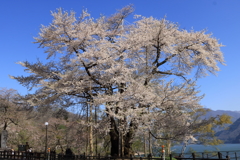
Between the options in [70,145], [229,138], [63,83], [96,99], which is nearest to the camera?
[96,99]

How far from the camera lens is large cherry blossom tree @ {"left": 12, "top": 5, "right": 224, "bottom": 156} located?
39.5 ft

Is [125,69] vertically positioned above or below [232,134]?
above

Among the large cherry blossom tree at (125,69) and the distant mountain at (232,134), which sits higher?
the large cherry blossom tree at (125,69)

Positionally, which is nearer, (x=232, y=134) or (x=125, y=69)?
(x=125, y=69)

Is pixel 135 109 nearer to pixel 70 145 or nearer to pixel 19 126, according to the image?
pixel 70 145

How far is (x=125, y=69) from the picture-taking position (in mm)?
12531

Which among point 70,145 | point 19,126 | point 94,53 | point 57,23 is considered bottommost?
point 70,145

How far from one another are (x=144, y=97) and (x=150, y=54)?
15.7ft

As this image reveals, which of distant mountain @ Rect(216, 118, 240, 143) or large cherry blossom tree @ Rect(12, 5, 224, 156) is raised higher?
large cherry blossom tree @ Rect(12, 5, 224, 156)

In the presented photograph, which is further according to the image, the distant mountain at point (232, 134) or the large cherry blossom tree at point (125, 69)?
the distant mountain at point (232, 134)

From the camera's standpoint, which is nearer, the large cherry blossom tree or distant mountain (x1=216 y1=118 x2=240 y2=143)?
the large cherry blossom tree

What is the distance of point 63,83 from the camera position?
12.6 metres

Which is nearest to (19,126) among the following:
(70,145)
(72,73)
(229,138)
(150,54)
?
(70,145)

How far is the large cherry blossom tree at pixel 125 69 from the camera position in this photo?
39.5 feet
